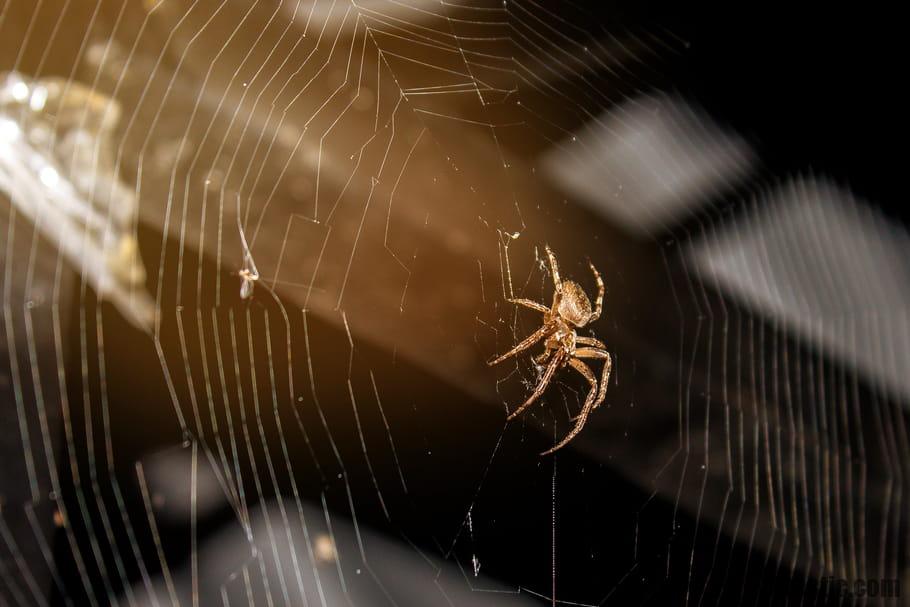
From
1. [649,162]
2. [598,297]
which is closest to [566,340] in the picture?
[598,297]

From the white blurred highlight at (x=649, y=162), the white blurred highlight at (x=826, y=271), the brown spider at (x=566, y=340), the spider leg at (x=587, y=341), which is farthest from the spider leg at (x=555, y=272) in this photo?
the white blurred highlight at (x=826, y=271)

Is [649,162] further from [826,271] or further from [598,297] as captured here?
[826,271]

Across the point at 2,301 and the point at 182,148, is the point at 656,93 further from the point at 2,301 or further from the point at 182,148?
the point at 2,301

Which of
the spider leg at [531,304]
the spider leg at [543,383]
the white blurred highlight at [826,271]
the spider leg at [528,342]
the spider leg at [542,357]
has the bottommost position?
the spider leg at [543,383]

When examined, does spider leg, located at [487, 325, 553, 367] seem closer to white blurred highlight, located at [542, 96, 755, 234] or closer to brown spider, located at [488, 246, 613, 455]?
brown spider, located at [488, 246, 613, 455]

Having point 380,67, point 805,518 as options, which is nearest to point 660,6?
point 380,67

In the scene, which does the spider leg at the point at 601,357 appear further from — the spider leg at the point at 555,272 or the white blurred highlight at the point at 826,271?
the white blurred highlight at the point at 826,271
